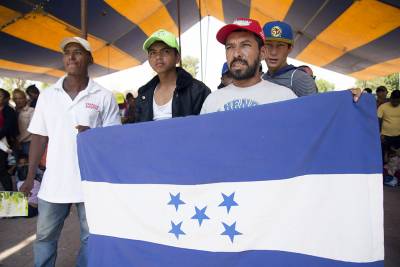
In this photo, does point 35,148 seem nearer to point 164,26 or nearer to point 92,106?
point 92,106

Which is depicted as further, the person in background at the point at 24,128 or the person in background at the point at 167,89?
the person in background at the point at 24,128

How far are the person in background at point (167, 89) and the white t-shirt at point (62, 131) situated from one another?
0.34m

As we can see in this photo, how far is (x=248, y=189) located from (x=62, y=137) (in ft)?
4.19

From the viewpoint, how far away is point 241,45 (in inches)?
71.1

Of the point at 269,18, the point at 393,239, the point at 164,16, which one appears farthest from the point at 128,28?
the point at 393,239

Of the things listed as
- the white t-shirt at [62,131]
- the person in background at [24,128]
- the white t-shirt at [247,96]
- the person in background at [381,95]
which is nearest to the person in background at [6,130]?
the person in background at [24,128]

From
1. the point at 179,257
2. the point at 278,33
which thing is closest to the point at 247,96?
the point at 278,33

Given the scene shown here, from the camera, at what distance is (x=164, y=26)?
9.34m

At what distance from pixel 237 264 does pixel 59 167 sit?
4.22ft

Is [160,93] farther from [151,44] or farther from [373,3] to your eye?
[373,3]

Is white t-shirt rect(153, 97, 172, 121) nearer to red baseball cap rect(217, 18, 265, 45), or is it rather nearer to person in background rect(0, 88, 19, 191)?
red baseball cap rect(217, 18, 265, 45)

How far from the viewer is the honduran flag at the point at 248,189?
4.71 feet

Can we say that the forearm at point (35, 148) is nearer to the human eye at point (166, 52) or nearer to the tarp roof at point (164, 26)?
the human eye at point (166, 52)

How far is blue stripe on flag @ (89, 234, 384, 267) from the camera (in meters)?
1.47
